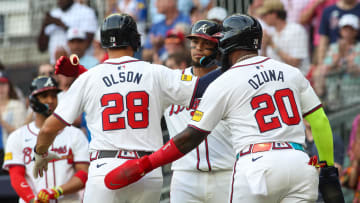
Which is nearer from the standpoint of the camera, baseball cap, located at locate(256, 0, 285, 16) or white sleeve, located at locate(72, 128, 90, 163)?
white sleeve, located at locate(72, 128, 90, 163)

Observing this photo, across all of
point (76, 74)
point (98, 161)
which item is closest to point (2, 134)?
point (76, 74)

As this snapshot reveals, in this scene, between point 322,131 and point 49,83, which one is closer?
point 322,131

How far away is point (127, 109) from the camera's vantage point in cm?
443

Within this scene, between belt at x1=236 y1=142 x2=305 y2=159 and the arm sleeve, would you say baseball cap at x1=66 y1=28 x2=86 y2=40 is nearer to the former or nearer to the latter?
the arm sleeve

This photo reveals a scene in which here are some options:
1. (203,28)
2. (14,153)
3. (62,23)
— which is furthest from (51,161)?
(62,23)

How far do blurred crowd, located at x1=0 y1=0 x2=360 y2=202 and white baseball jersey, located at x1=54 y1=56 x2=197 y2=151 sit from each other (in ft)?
10.0

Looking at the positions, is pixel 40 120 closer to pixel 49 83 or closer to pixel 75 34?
pixel 49 83

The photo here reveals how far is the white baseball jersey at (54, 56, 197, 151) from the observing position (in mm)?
4434

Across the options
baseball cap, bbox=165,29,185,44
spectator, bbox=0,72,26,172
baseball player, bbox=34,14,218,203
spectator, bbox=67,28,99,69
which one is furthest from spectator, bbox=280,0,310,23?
baseball player, bbox=34,14,218,203

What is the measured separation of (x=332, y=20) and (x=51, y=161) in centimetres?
501

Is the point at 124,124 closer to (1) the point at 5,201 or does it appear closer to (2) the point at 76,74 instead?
(2) the point at 76,74

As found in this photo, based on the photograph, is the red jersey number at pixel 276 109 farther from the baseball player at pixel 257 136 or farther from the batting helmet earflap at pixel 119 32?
the batting helmet earflap at pixel 119 32

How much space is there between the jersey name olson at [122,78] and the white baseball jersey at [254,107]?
0.64 meters

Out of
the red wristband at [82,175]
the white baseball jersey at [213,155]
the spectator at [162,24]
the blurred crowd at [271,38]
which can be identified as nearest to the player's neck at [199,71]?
the white baseball jersey at [213,155]
